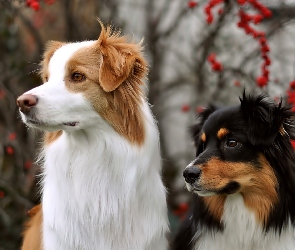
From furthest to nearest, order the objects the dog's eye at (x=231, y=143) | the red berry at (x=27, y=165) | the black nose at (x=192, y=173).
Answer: the red berry at (x=27, y=165)
the dog's eye at (x=231, y=143)
the black nose at (x=192, y=173)

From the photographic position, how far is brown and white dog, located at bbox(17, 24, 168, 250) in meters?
3.40

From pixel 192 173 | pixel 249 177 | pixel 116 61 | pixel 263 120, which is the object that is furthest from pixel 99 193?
pixel 263 120

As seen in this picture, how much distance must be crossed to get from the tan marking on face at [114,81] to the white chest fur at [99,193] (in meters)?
0.10

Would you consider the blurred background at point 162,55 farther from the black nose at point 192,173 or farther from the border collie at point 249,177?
the black nose at point 192,173

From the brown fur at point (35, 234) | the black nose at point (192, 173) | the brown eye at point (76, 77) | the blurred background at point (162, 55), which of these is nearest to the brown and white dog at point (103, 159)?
the brown eye at point (76, 77)

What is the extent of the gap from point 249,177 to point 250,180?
0.09 ft

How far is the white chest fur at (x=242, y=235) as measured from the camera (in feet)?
11.8

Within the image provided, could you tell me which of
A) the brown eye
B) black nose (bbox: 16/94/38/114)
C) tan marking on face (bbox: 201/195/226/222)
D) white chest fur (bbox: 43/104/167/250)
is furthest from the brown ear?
tan marking on face (bbox: 201/195/226/222)

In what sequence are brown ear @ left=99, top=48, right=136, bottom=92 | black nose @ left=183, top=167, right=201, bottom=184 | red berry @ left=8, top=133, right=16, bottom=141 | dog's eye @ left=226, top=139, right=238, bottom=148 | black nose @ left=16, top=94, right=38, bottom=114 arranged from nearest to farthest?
black nose @ left=16, top=94, right=38, bottom=114, brown ear @ left=99, top=48, right=136, bottom=92, black nose @ left=183, top=167, right=201, bottom=184, dog's eye @ left=226, top=139, right=238, bottom=148, red berry @ left=8, top=133, right=16, bottom=141

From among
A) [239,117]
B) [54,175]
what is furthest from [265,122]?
[54,175]

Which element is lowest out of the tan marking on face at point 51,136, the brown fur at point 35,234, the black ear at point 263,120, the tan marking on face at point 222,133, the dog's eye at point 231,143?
the brown fur at point 35,234

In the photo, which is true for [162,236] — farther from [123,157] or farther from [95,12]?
[95,12]

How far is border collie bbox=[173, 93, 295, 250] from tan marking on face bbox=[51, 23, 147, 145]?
51cm

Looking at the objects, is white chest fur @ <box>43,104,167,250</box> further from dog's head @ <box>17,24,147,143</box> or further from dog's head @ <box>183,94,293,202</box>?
dog's head @ <box>183,94,293,202</box>
